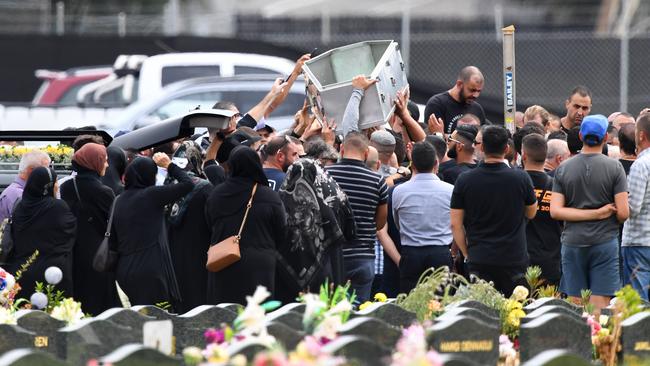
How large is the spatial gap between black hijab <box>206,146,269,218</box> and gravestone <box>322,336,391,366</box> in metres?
4.21

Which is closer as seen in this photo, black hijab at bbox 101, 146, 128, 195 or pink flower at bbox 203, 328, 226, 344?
pink flower at bbox 203, 328, 226, 344

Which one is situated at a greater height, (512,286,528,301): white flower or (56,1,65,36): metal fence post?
(56,1,65,36): metal fence post

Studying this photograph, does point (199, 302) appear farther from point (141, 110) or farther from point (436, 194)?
point (141, 110)

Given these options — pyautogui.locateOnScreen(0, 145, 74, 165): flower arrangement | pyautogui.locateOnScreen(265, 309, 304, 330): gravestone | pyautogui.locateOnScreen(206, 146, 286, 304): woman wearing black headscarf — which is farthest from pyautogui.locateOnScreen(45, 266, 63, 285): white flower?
pyautogui.locateOnScreen(265, 309, 304, 330): gravestone

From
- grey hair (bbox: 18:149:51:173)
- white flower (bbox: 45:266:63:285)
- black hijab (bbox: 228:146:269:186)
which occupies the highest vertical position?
black hijab (bbox: 228:146:269:186)

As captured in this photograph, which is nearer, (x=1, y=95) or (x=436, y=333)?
(x=436, y=333)

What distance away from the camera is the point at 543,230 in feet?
37.5

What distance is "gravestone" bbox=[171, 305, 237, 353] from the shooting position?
26.2ft

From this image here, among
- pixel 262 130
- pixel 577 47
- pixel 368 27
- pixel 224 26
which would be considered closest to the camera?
pixel 262 130

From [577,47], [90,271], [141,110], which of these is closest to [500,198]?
[90,271]

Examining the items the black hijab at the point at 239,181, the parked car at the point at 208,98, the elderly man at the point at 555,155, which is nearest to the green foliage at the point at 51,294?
the black hijab at the point at 239,181

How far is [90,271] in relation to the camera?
11242 mm

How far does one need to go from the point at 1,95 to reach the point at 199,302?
15881 millimetres

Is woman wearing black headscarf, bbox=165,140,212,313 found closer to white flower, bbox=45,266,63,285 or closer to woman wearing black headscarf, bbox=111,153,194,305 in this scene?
woman wearing black headscarf, bbox=111,153,194,305
